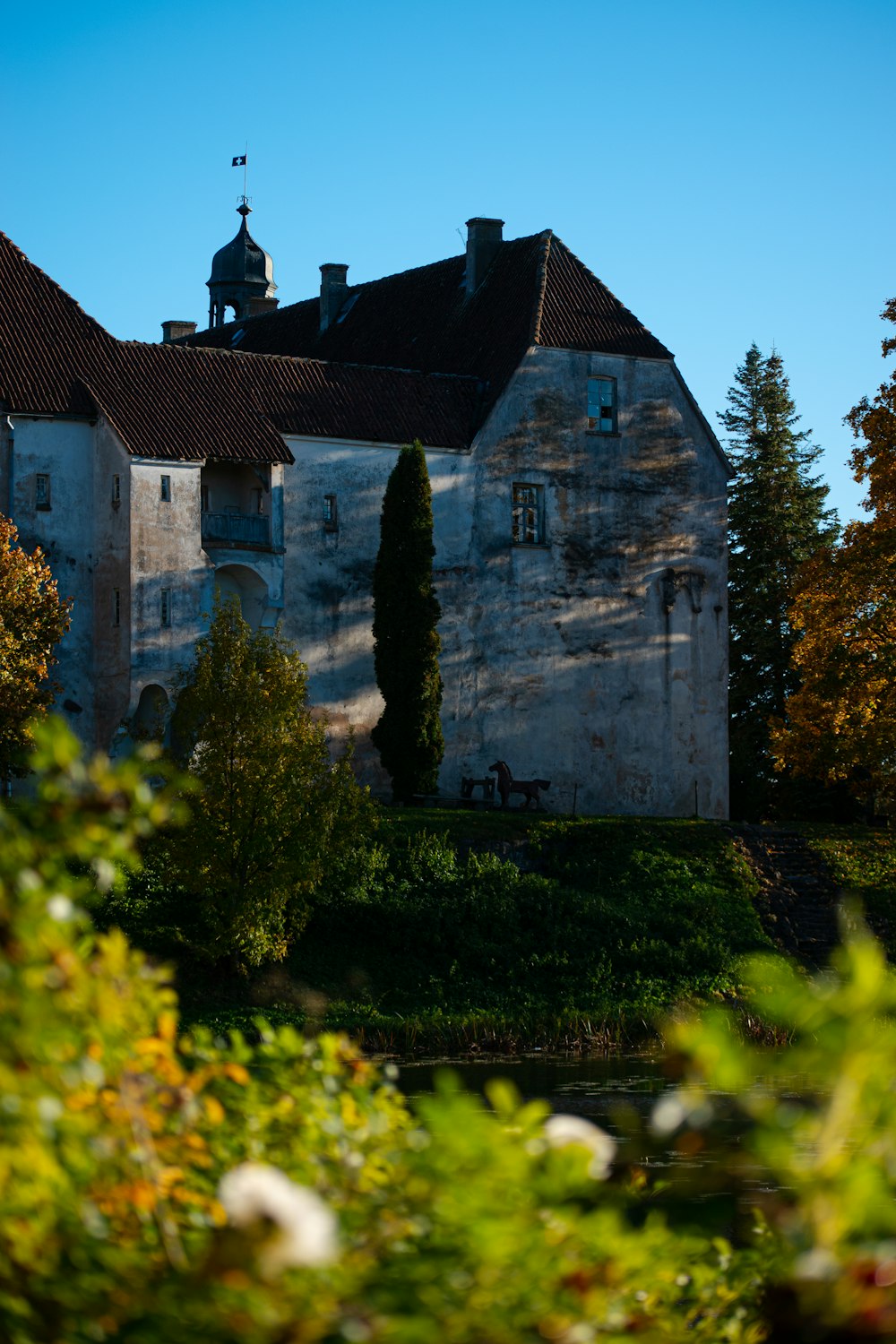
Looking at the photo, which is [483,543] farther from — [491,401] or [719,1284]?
[719,1284]

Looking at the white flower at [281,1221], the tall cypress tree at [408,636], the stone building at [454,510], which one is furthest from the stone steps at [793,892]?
the white flower at [281,1221]

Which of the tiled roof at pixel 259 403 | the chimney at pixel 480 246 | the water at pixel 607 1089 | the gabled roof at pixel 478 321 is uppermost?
the chimney at pixel 480 246

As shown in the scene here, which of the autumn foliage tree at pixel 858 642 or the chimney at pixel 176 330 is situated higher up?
the chimney at pixel 176 330

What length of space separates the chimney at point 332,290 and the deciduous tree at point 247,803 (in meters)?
21.9

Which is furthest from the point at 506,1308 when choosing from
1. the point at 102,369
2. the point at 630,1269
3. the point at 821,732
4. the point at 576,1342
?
the point at 102,369

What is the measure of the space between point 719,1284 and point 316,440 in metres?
35.1

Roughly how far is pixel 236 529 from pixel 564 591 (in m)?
7.72

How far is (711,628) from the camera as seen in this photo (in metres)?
45.5

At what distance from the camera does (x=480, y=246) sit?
159 feet

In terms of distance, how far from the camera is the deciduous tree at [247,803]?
30188 mm

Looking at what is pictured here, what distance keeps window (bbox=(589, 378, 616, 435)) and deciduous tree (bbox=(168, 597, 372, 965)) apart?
15.1 m

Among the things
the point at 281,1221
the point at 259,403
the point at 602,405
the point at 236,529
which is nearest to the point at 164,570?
the point at 236,529

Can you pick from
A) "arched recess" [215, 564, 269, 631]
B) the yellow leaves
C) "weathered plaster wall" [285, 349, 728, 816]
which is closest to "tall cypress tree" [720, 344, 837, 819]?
"weathered plaster wall" [285, 349, 728, 816]

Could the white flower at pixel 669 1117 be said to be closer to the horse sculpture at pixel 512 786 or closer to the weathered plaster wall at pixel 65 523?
the weathered plaster wall at pixel 65 523
